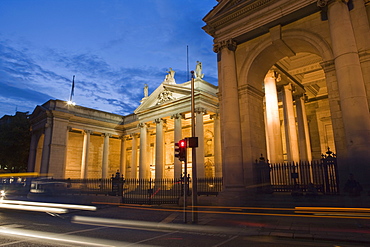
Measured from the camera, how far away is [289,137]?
70.1ft

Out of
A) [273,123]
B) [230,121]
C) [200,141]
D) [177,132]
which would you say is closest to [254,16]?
[230,121]

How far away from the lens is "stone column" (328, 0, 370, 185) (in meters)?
11.0

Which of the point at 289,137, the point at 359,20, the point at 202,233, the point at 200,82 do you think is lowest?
the point at 202,233

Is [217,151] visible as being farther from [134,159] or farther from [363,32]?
[363,32]

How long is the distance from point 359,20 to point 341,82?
11.4 feet

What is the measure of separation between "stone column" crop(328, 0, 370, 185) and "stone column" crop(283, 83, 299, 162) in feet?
29.8

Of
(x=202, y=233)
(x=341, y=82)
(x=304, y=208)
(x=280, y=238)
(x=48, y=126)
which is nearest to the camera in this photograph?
(x=280, y=238)

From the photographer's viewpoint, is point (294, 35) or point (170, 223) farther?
point (294, 35)

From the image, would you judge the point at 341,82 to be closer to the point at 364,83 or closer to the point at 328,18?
the point at 364,83

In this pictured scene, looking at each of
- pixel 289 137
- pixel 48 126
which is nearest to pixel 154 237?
pixel 289 137

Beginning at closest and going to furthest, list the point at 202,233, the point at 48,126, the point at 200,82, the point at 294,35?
the point at 202,233 → the point at 294,35 → the point at 200,82 → the point at 48,126

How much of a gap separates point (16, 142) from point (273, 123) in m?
37.9

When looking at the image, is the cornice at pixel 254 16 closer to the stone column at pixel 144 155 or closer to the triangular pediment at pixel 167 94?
the triangular pediment at pixel 167 94

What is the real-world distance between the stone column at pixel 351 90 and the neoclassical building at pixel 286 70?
0.03m
